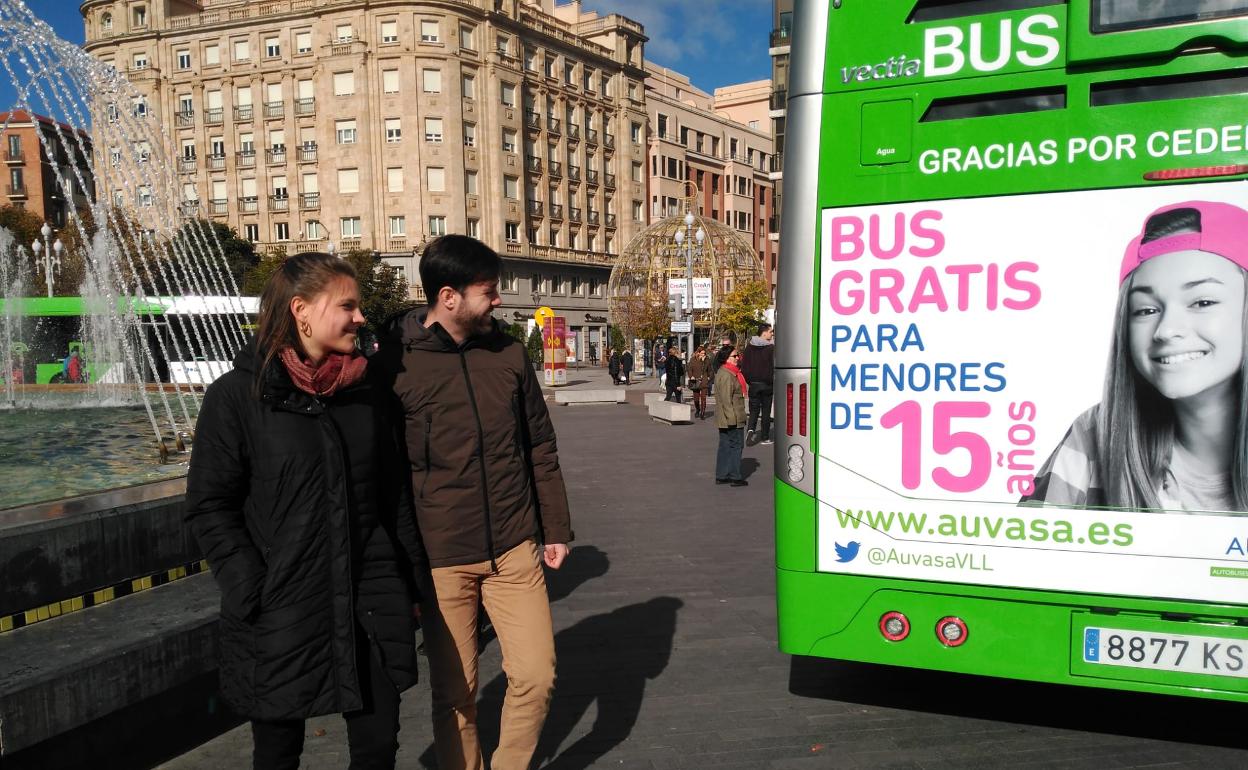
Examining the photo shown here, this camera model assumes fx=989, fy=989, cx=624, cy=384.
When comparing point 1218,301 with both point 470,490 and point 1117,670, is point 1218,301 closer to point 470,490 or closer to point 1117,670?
point 1117,670

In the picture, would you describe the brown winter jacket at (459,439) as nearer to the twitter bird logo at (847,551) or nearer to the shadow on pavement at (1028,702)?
the twitter bird logo at (847,551)

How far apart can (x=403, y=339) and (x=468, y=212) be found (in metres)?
59.5

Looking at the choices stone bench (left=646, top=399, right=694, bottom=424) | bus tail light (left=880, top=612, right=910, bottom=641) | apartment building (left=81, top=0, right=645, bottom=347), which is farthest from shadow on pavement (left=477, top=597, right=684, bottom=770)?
apartment building (left=81, top=0, right=645, bottom=347)

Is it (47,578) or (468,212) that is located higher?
(468,212)

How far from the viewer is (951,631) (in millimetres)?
3924

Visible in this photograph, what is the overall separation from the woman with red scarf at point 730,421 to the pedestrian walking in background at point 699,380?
10.9m

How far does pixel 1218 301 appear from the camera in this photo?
11.6 ft

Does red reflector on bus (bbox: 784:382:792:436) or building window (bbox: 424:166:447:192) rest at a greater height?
building window (bbox: 424:166:447:192)

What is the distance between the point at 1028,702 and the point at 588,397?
79.0ft

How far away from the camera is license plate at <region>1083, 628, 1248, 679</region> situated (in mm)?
3553

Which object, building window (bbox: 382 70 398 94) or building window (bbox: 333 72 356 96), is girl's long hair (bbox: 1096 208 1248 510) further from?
building window (bbox: 333 72 356 96)

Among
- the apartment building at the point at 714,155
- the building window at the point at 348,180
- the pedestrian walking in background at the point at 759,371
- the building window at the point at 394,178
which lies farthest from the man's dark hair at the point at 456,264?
Answer: the apartment building at the point at 714,155

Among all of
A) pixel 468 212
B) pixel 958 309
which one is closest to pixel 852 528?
pixel 958 309

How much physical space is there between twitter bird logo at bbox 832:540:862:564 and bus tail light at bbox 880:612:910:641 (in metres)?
0.26
